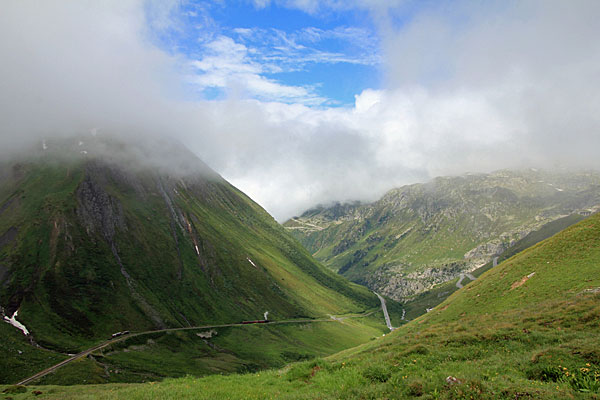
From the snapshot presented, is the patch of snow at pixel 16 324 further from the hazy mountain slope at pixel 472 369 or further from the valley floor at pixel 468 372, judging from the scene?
the hazy mountain slope at pixel 472 369

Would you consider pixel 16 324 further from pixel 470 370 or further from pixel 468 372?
pixel 468 372

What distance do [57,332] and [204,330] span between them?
66.4m

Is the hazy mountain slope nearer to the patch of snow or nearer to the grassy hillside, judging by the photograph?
the grassy hillside

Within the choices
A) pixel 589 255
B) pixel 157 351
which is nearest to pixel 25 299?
pixel 157 351

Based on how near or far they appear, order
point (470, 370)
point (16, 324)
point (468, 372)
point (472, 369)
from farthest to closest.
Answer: point (16, 324) < point (472, 369) < point (470, 370) < point (468, 372)

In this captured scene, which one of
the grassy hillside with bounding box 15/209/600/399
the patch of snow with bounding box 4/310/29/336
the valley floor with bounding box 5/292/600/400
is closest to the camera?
the valley floor with bounding box 5/292/600/400

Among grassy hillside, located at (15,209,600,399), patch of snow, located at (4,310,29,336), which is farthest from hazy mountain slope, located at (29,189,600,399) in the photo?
patch of snow, located at (4,310,29,336)

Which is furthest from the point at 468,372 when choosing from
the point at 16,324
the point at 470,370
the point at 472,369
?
the point at 16,324

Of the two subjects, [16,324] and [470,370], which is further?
[16,324]

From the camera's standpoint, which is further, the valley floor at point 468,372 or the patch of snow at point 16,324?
the patch of snow at point 16,324

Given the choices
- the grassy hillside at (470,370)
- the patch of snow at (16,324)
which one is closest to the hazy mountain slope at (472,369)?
the grassy hillside at (470,370)

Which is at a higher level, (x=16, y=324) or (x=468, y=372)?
(x=468, y=372)

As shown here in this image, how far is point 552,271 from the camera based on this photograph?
55.4m

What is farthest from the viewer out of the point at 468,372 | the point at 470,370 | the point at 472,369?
the point at 472,369
